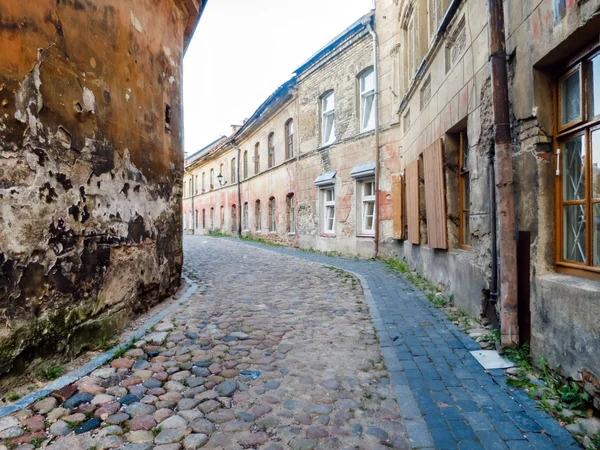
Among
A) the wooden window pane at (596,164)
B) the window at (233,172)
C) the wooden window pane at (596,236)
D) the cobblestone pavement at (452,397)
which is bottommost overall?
the cobblestone pavement at (452,397)

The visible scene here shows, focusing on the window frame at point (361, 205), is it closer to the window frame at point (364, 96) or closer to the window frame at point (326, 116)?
the window frame at point (364, 96)

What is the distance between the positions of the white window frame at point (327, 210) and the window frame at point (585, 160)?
11889mm

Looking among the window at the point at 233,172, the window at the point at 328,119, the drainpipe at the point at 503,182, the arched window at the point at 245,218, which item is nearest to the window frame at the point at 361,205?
the window at the point at 328,119

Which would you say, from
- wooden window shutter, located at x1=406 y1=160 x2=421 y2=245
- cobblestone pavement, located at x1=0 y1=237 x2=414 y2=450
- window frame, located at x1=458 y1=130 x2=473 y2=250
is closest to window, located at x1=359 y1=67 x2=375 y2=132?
wooden window shutter, located at x1=406 y1=160 x2=421 y2=245

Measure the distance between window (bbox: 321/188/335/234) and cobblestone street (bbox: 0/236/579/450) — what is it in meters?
9.83

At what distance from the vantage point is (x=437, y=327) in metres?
5.21

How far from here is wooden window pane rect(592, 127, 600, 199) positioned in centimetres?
304

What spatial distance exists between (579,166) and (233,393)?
10.6 feet

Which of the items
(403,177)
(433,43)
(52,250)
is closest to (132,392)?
(52,250)

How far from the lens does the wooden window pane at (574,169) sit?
129 inches

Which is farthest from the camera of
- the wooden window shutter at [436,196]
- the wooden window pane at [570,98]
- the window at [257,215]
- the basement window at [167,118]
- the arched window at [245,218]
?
the arched window at [245,218]

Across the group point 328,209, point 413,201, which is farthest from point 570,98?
point 328,209

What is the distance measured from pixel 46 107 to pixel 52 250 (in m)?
1.21

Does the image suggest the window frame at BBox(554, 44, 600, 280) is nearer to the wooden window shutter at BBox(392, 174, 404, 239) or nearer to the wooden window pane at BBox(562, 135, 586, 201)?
the wooden window pane at BBox(562, 135, 586, 201)
